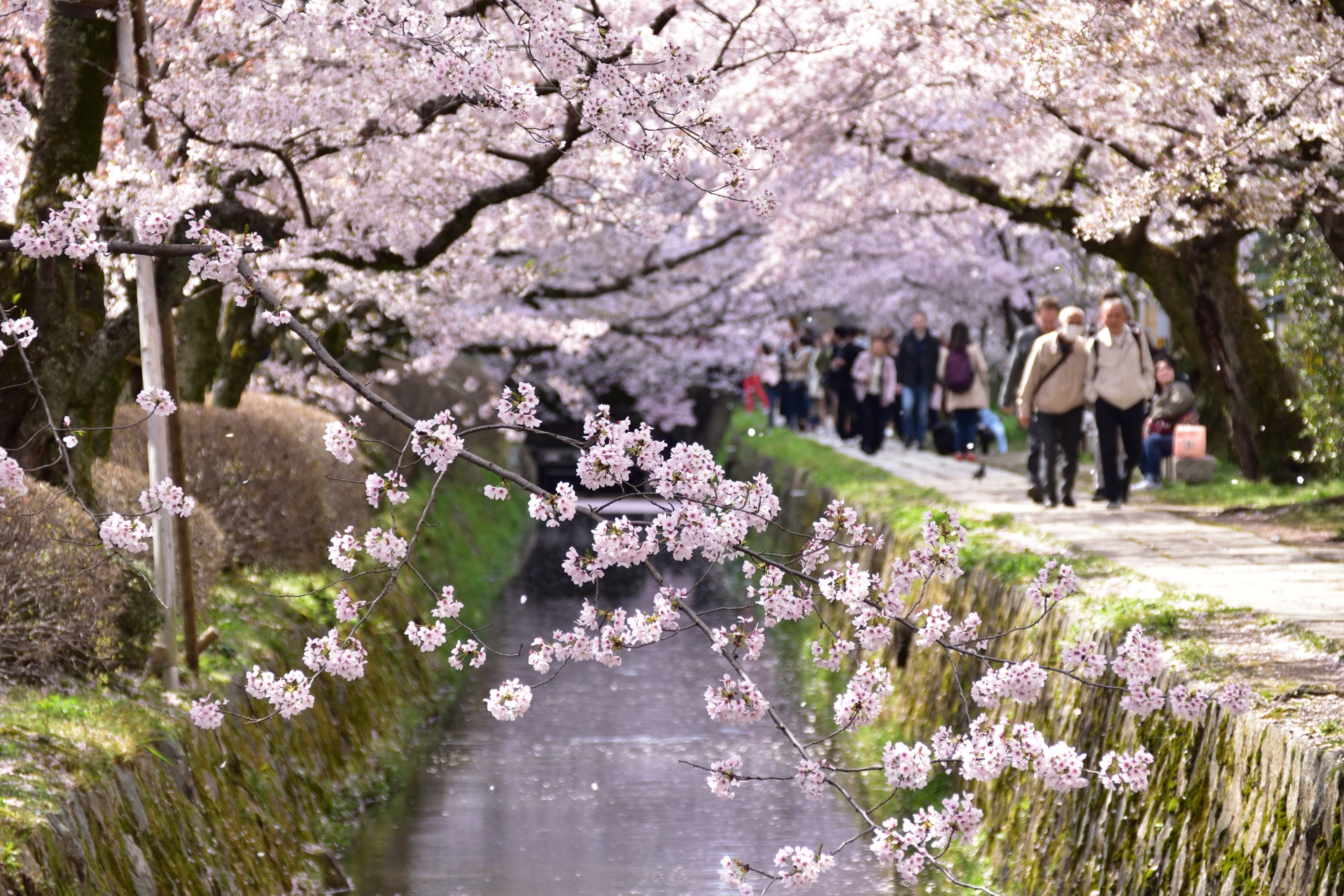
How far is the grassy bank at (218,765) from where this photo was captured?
17.3 feet

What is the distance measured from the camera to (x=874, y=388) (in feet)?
65.9

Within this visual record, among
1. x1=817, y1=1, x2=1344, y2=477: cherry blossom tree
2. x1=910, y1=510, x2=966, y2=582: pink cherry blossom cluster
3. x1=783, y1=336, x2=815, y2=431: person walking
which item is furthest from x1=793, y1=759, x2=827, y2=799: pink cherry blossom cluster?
x1=783, y1=336, x2=815, y2=431: person walking

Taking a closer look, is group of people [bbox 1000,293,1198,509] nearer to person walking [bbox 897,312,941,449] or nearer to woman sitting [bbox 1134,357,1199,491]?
woman sitting [bbox 1134,357,1199,491]

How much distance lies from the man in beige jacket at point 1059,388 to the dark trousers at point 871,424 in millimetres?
8070

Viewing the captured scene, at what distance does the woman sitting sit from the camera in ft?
48.7

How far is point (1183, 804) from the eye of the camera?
5559mm

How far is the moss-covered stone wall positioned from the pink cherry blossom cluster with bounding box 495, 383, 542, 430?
257cm

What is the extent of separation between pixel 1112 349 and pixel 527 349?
53.2 ft

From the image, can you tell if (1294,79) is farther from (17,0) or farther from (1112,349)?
(17,0)

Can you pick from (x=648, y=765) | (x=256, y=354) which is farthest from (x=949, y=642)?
(x=256, y=354)

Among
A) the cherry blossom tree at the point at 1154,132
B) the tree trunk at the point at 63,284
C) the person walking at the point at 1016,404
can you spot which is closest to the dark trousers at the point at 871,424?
the cherry blossom tree at the point at 1154,132

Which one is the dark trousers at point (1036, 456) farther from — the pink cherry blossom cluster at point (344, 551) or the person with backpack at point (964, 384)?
the pink cherry blossom cluster at point (344, 551)

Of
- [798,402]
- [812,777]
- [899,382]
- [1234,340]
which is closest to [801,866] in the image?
[812,777]

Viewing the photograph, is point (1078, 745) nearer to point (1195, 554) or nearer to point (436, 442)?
point (1195, 554)
